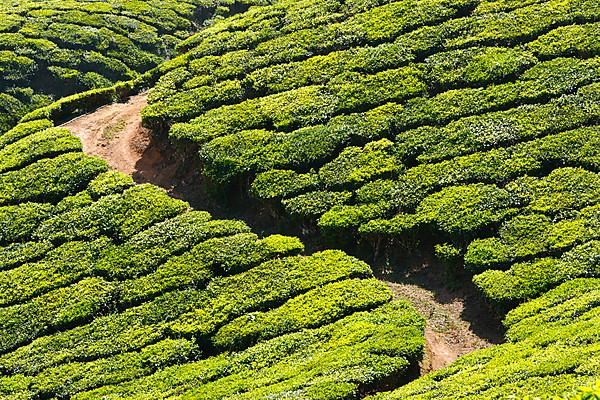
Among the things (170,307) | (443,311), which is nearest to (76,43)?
(170,307)

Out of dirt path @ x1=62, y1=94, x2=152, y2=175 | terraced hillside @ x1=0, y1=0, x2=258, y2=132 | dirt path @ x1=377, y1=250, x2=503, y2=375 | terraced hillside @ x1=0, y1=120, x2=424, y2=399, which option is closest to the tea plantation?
terraced hillside @ x1=0, y1=120, x2=424, y2=399

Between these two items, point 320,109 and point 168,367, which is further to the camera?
point 320,109

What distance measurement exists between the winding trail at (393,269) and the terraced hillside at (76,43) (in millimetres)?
12804

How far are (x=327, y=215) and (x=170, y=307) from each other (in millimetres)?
6785

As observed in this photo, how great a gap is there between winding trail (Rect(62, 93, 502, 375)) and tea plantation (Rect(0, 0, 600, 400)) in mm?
828

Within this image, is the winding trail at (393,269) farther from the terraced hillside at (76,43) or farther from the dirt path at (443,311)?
the terraced hillside at (76,43)

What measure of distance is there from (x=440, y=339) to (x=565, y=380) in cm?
809

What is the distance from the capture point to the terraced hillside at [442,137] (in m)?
22.8

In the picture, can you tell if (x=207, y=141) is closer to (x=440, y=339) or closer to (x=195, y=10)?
(x=440, y=339)

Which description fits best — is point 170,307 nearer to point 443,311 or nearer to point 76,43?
point 443,311

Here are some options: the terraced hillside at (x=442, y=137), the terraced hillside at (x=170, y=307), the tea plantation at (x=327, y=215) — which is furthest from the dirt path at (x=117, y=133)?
the terraced hillside at (x=170, y=307)

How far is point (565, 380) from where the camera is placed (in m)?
15.4

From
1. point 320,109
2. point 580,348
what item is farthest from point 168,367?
point 320,109

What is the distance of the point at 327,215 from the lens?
91.0ft
